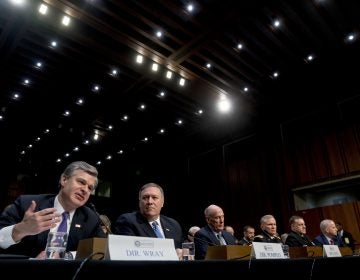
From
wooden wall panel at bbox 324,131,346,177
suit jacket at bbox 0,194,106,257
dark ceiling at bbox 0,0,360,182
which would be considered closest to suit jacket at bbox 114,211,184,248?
suit jacket at bbox 0,194,106,257

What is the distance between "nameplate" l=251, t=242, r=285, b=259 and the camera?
1.66 meters

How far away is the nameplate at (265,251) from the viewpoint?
1660 mm

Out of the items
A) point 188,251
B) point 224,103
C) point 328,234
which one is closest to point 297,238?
point 328,234

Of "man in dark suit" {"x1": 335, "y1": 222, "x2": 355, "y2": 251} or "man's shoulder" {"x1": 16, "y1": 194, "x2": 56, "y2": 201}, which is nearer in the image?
"man's shoulder" {"x1": 16, "y1": 194, "x2": 56, "y2": 201}

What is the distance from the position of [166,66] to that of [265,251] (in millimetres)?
4679

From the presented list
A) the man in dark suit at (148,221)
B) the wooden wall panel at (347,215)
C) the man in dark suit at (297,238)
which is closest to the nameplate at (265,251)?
the man in dark suit at (148,221)

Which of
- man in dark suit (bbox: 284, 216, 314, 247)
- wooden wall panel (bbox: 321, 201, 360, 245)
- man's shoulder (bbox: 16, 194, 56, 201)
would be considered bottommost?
man in dark suit (bbox: 284, 216, 314, 247)

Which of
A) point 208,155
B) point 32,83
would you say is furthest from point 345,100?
point 32,83

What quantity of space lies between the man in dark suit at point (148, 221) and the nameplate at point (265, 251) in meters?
0.96

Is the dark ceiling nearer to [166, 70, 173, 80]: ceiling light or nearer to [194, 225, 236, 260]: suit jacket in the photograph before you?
[166, 70, 173, 80]: ceiling light

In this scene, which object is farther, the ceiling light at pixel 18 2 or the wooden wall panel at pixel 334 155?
the wooden wall panel at pixel 334 155

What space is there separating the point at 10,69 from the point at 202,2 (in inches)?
156

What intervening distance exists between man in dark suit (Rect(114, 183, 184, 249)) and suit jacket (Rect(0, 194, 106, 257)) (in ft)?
1.42

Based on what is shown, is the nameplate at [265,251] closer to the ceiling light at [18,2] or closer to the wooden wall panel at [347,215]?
the ceiling light at [18,2]
